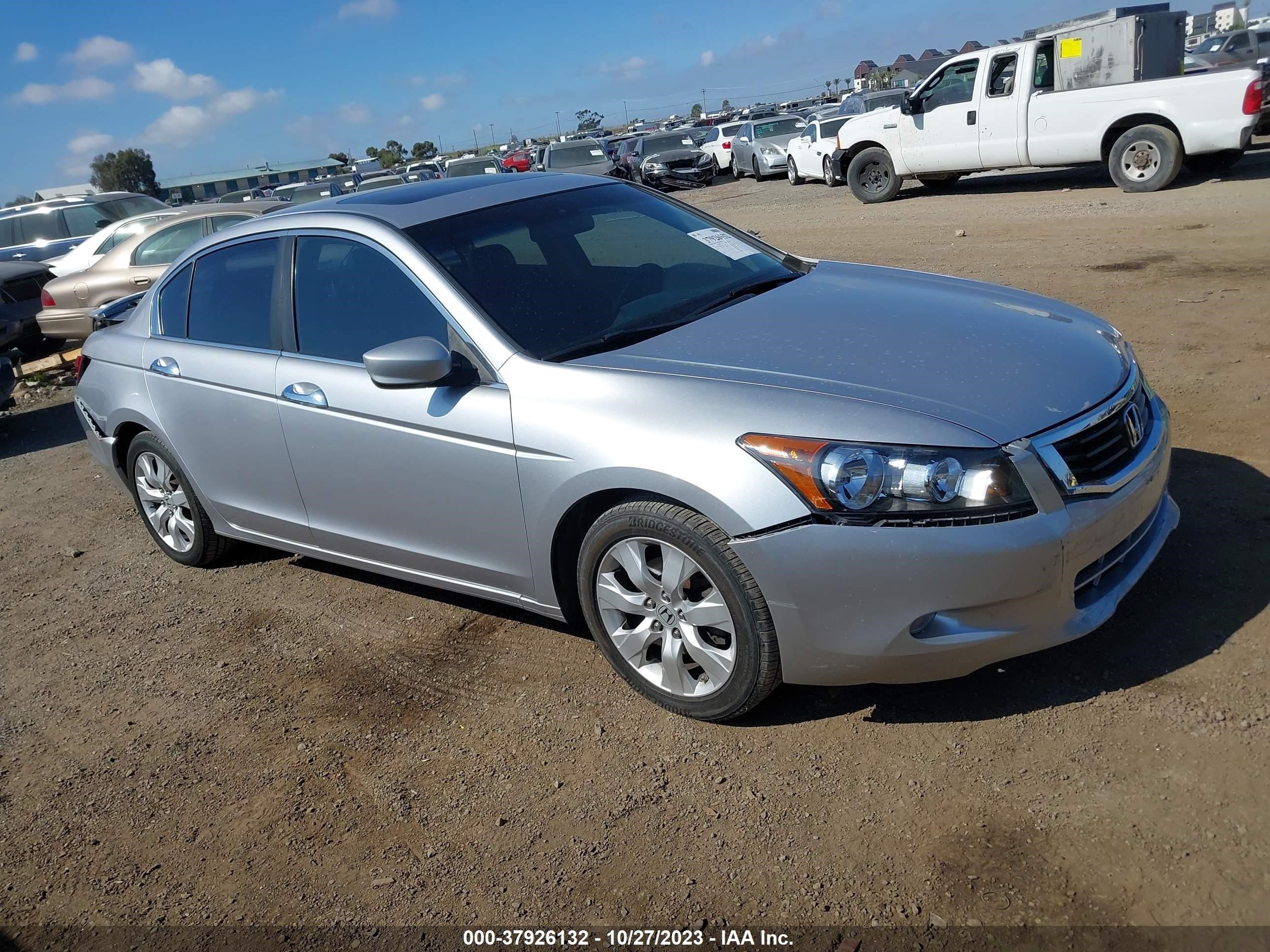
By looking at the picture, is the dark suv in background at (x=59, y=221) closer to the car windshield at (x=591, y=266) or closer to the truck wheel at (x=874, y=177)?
the truck wheel at (x=874, y=177)

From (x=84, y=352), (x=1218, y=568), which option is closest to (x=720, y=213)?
(x=84, y=352)

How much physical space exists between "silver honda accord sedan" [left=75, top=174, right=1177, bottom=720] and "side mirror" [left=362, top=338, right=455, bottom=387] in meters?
0.01

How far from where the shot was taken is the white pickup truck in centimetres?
1275

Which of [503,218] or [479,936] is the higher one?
[503,218]

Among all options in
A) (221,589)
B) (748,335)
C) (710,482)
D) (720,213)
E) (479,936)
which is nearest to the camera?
(479,936)

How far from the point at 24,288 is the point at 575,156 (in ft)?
56.6

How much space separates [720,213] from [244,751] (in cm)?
1730

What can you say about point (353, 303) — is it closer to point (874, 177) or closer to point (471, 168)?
point (874, 177)

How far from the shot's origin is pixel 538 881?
2822 mm

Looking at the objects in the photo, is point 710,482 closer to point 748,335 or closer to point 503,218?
point 748,335

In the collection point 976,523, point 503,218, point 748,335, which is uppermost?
point 503,218

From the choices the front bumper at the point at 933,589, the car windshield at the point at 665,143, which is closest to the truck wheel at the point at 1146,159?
the front bumper at the point at 933,589

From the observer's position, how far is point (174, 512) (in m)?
5.28

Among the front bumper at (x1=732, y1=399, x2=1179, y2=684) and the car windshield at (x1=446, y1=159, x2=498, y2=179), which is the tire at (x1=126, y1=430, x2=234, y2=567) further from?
the car windshield at (x1=446, y1=159, x2=498, y2=179)
